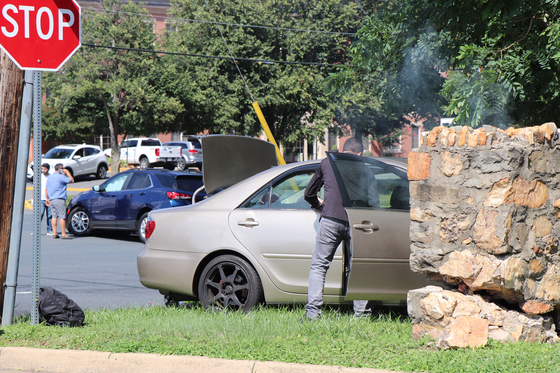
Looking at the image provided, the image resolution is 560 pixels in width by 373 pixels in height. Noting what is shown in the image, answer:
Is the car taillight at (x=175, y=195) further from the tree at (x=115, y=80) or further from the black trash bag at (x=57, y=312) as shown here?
the tree at (x=115, y=80)

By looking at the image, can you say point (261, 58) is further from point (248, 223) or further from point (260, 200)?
point (248, 223)

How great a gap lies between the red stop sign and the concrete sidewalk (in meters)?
2.36

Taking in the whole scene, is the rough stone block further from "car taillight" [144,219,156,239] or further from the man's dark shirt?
"car taillight" [144,219,156,239]

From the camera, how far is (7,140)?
5.08 meters

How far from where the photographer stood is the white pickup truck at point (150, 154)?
2989cm

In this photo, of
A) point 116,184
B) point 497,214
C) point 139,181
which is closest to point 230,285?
point 497,214

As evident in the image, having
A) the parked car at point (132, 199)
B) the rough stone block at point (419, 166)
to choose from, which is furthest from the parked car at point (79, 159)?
the rough stone block at point (419, 166)

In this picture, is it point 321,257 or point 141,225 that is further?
point 141,225

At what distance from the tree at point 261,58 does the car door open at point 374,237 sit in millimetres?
19689

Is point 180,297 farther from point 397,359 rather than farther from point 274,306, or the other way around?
point 397,359

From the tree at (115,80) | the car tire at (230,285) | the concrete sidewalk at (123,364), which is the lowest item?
the concrete sidewalk at (123,364)

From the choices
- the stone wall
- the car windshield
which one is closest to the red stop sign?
the stone wall

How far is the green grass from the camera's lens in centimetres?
379

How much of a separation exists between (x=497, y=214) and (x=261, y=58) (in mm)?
21861
